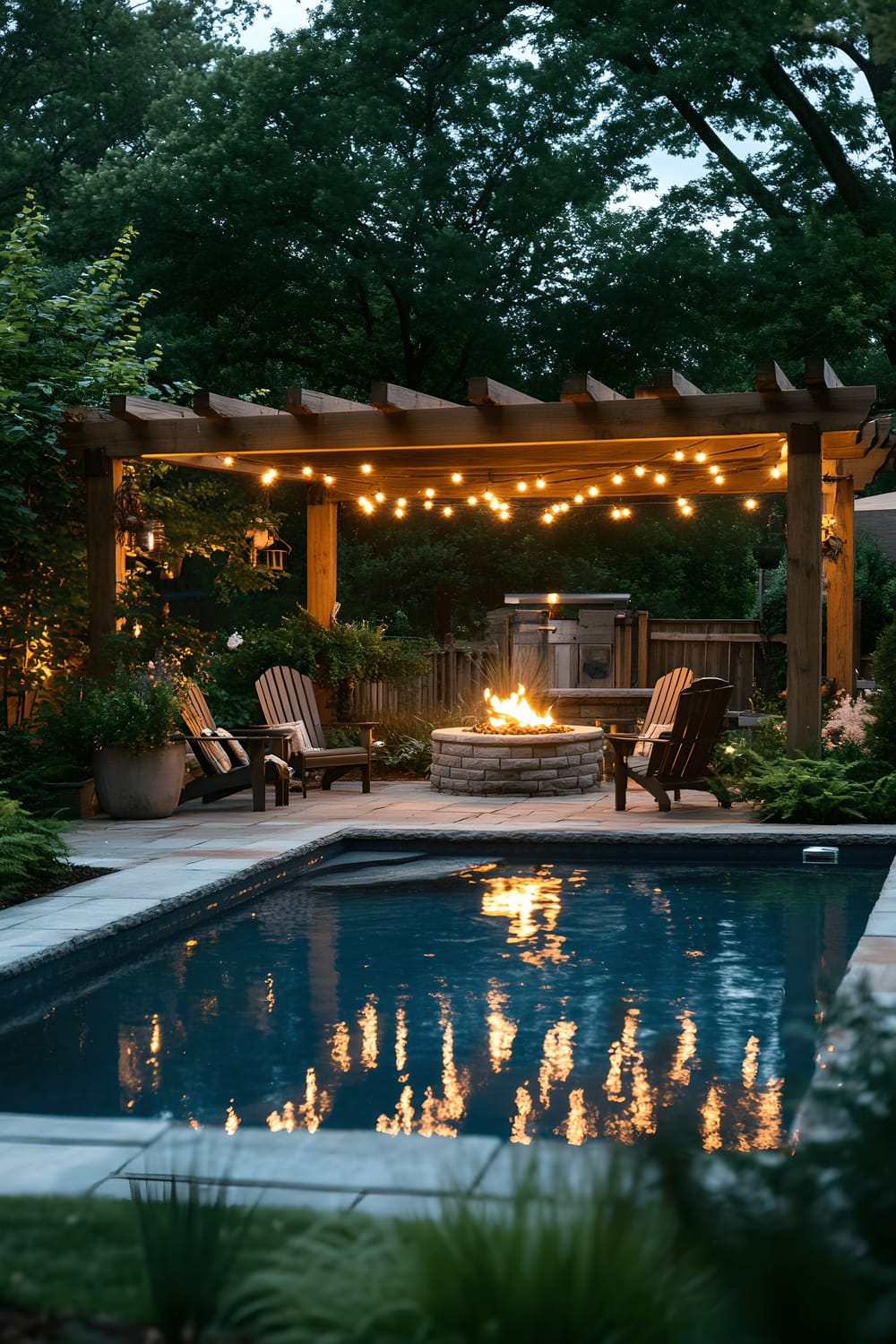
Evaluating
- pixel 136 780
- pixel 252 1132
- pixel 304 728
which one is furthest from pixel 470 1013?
pixel 304 728

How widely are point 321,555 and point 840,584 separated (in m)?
4.46

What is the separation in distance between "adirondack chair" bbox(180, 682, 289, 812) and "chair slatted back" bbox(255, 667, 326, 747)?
0.57 m

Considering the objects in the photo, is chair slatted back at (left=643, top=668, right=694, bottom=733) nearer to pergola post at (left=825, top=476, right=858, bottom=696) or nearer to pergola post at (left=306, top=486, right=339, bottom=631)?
pergola post at (left=825, top=476, right=858, bottom=696)

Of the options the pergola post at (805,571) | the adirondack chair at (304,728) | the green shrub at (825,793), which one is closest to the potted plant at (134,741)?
the adirondack chair at (304,728)

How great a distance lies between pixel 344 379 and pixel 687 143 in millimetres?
5526

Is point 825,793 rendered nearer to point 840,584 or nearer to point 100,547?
point 840,584

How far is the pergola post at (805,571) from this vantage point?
8.64m

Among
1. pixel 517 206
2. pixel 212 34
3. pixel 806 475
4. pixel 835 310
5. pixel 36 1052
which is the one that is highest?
pixel 212 34

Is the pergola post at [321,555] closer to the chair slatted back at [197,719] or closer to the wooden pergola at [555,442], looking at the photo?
the wooden pergola at [555,442]

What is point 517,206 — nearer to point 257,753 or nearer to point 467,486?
point 467,486

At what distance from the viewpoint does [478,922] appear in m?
6.36

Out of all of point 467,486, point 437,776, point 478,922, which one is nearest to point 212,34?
point 467,486

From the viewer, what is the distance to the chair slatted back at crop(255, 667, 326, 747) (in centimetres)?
1036

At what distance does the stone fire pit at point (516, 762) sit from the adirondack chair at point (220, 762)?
1.31 meters
